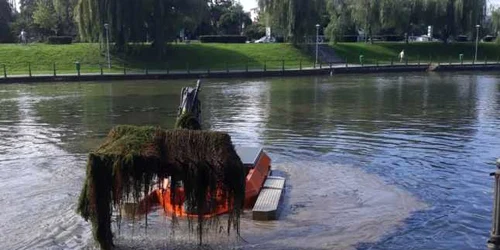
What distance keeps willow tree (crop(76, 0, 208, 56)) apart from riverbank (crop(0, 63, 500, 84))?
4826mm

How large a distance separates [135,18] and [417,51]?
32.9 meters

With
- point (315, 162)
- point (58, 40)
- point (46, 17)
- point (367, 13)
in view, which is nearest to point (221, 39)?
point (367, 13)

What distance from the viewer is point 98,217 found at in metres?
8.69

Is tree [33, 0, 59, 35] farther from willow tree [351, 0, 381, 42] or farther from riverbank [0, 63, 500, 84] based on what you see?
willow tree [351, 0, 381, 42]

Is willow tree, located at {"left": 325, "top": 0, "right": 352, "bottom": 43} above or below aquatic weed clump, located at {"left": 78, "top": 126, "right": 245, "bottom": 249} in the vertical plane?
above

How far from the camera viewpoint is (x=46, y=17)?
71812mm

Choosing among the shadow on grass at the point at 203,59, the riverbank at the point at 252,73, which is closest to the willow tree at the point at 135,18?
the shadow on grass at the point at 203,59

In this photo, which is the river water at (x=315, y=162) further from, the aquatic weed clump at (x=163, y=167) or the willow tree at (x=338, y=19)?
Result: the willow tree at (x=338, y=19)

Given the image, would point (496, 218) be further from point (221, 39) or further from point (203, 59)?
point (221, 39)

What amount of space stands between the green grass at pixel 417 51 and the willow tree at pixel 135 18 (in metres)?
18.1

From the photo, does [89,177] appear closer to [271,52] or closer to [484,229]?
[484,229]

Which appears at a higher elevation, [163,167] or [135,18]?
[135,18]

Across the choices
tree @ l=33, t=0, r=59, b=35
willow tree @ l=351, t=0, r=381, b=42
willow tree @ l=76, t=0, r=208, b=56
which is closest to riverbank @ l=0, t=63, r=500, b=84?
willow tree @ l=76, t=0, r=208, b=56

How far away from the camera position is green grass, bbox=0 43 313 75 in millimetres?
51281
